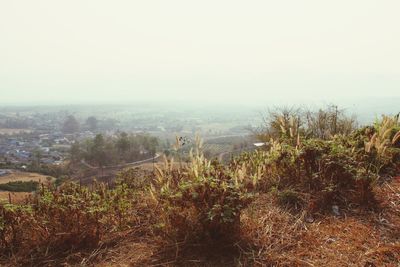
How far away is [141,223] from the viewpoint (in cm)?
326

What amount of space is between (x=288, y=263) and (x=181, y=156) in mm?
1375

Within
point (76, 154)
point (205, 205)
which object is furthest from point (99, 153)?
point (205, 205)

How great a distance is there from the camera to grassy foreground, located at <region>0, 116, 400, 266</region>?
103 inches

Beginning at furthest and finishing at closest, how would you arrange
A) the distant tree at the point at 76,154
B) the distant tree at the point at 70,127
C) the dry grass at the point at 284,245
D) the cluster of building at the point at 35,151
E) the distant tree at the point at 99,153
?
the distant tree at the point at 70,127 → the cluster of building at the point at 35,151 → the distant tree at the point at 76,154 → the distant tree at the point at 99,153 → the dry grass at the point at 284,245

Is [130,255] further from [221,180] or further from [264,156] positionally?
[264,156]

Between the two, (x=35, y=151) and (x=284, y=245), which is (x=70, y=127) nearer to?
(x=35, y=151)

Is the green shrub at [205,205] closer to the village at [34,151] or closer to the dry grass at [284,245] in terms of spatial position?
the dry grass at [284,245]

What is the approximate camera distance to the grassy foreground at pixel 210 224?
261 cm

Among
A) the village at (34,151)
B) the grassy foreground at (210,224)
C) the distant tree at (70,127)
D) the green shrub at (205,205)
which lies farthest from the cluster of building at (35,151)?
the green shrub at (205,205)

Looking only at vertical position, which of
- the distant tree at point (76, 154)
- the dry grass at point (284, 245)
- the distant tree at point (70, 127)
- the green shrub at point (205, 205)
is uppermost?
the green shrub at point (205, 205)

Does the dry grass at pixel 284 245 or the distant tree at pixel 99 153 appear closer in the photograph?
the dry grass at pixel 284 245

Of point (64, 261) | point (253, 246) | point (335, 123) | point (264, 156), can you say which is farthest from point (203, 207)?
point (335, 123)

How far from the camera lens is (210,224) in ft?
8.74

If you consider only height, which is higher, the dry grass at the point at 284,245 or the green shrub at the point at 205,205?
the green shrub at the point at 205,205
